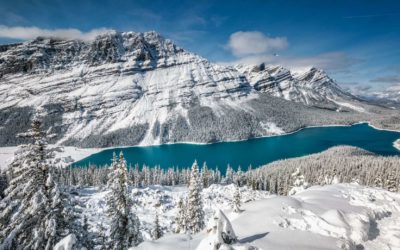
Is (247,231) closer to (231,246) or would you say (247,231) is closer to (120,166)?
(231,246)

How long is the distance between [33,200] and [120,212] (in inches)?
480

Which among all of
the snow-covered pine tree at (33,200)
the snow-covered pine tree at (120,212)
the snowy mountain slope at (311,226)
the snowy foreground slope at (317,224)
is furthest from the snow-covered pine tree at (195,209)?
the snow-covered pine tree at (33,200)

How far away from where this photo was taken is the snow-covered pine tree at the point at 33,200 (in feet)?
55.9

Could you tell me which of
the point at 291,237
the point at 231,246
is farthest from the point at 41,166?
the point at 291,237

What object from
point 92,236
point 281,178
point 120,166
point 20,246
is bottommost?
point 281,178

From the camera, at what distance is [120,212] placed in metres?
28.3

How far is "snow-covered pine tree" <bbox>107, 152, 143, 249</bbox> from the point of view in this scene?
2814 centimetres

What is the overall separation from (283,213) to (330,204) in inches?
336

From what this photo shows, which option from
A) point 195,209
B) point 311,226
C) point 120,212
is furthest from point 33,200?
point 195,209

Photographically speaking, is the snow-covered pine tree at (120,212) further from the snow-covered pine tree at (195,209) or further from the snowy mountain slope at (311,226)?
the snow-covered pine tree at (195,209)

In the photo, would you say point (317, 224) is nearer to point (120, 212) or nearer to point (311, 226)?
point (311, 226)

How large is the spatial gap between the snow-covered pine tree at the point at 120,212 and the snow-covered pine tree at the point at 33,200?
1004 centimetres

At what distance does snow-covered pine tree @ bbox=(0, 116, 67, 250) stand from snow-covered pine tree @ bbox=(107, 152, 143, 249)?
1004cm

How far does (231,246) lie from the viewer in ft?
49.6
